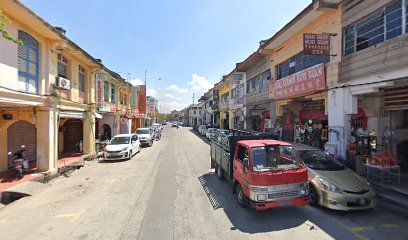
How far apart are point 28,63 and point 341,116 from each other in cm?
1389

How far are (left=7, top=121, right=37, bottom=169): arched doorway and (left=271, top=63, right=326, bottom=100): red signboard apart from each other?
50.1 feet

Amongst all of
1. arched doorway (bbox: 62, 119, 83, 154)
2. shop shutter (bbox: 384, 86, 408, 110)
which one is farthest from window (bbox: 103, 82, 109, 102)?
shop shutter (bbox: 384, 86, 408, 110)

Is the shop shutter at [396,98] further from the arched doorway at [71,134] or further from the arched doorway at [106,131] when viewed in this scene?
the arched doorway at [106,131]

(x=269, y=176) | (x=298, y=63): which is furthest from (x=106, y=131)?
(x=269, y=176)

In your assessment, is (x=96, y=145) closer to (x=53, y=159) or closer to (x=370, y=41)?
(x=53, y=159)

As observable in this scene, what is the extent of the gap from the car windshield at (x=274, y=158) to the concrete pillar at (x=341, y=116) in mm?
4744

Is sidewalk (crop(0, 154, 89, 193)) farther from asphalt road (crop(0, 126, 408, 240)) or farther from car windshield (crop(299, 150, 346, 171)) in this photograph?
car windshield (crop(299, 150, 346, 171))

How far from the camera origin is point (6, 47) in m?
8.42

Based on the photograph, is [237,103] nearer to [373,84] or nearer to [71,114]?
[71,114]

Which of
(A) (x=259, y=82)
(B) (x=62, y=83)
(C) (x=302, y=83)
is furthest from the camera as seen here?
(A) (x=259, y=82)

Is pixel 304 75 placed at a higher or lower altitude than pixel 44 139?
higher

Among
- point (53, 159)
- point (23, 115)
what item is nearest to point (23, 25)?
point (23, 115)

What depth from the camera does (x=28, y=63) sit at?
9.79m

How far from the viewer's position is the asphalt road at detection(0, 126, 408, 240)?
5.45 m
